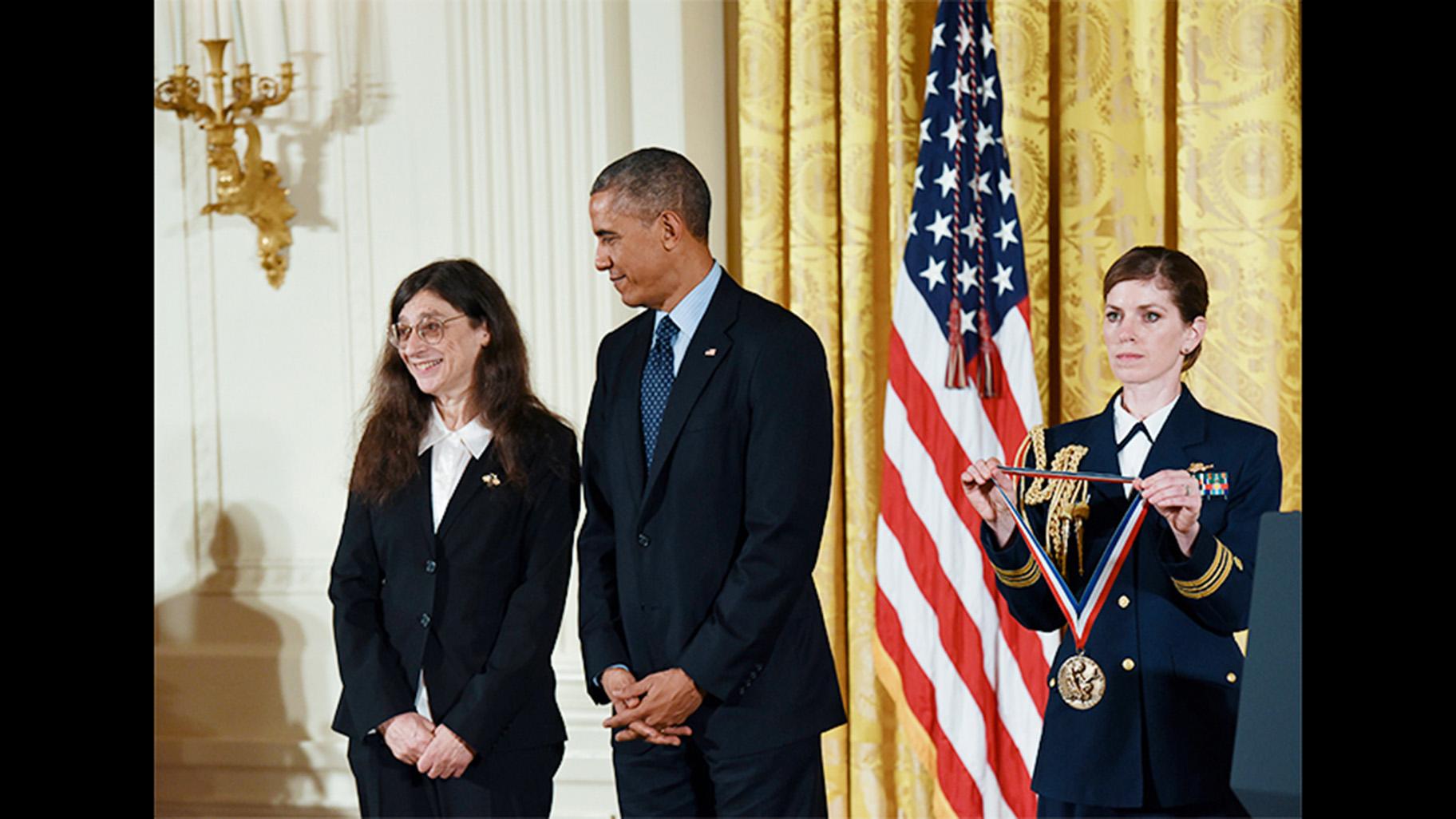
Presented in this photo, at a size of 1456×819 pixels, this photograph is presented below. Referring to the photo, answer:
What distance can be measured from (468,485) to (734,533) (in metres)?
0.63

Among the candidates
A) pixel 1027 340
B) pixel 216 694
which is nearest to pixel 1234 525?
pixel 1027 340

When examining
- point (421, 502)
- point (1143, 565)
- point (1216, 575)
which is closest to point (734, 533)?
point (421, 502)

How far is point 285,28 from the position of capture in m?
3.92

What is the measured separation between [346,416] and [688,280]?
1.23 meters

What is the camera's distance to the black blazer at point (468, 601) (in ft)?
10.6

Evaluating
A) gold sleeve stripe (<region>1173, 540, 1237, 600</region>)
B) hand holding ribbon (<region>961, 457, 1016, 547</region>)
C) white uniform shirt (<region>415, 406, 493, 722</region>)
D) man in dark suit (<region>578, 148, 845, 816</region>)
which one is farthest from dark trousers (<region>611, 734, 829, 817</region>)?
gold sleeve stripe (<region>1173, 540, 1237, 600</region>)

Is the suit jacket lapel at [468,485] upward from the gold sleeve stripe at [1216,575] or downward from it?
upward

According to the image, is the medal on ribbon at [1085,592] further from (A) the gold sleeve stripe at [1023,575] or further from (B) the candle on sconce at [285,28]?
(B) the candle on sconce at [285,28]

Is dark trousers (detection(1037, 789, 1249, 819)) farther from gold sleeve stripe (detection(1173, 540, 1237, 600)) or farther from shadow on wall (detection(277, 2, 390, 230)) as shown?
shadow on wall (detection(277, 2, 390, 230))

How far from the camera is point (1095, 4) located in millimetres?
3842

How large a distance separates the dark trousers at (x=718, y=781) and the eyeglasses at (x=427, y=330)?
1.00 metres

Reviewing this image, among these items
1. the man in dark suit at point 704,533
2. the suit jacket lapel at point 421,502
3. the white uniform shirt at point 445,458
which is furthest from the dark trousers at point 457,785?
the suit jacket lapel at point 421,502

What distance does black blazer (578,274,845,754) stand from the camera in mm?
3004

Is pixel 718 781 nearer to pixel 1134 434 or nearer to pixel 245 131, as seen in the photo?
pixel 1134 434
